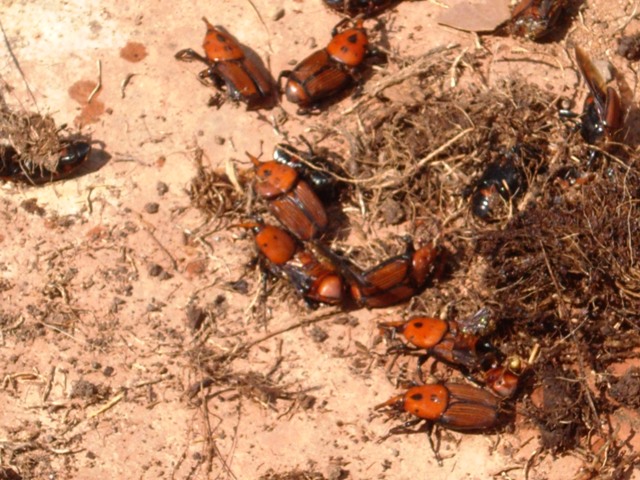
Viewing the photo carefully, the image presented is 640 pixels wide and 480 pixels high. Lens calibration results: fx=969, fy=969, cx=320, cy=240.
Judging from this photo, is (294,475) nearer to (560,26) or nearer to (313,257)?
(313,257)

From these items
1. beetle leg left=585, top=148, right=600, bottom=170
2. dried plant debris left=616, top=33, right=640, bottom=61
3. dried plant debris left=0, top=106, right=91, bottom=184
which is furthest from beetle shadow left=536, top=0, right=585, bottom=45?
dried plant debris left=0, top=106, right=91, bottom=184

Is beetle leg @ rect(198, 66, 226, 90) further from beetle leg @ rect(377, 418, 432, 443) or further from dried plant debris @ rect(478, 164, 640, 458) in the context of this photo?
beetle leg @ rect(377, 418, 432, 443)

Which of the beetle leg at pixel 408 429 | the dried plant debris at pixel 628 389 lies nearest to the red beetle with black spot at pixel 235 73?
the beetle leg at pixel 408 429

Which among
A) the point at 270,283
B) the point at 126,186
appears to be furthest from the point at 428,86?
the point at 126,186

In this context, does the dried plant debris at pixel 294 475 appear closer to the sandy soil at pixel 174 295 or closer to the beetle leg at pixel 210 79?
the sandy soil at pixel 174 295

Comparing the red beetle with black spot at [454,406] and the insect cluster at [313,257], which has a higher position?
the insect cluster at [313,257]

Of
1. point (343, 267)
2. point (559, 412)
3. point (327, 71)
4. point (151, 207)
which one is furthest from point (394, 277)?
point (151, 207)

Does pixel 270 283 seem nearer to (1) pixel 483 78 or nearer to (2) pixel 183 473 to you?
(2) pixel 183 473
